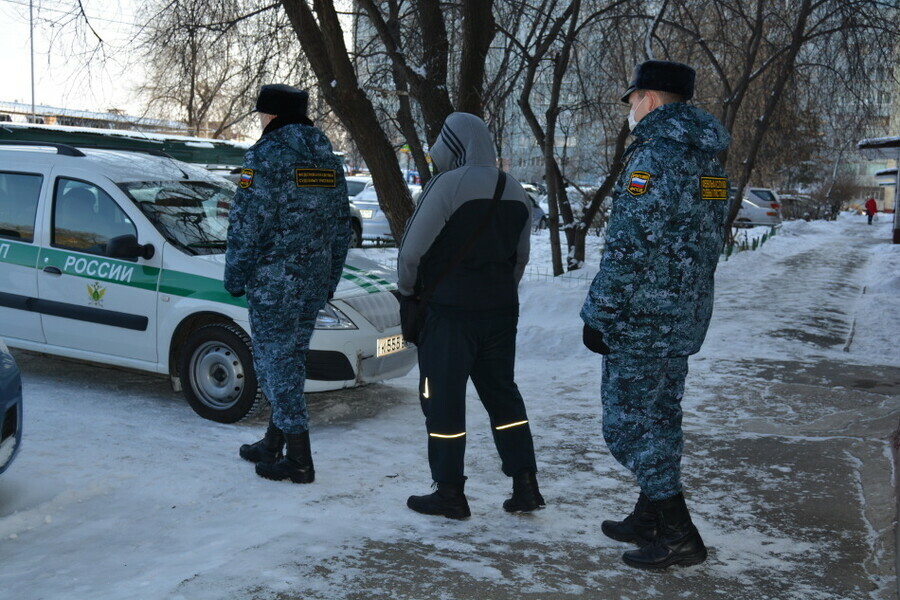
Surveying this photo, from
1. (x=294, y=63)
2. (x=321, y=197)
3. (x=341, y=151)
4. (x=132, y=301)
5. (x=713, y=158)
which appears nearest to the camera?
(x=713, y=158)

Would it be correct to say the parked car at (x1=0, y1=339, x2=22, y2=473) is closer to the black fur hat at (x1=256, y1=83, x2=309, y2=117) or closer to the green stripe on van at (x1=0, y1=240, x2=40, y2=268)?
the black fur hat at (x1=256, y1=83, x2=309, y2=117)

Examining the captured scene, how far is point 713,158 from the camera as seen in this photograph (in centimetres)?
384

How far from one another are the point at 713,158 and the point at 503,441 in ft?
5.27

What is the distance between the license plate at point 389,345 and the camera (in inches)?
247

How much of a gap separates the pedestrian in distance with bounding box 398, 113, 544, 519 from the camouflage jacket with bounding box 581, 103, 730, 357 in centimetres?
64

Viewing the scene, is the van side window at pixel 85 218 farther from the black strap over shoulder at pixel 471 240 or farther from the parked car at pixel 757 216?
the parked car at pixel 757 216

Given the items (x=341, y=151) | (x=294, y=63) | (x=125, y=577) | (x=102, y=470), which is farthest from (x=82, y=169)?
(x=341, y=151)

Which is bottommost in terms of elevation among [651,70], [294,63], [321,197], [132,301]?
[132,301]

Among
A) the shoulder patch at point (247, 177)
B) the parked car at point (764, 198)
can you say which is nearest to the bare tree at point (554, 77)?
the shoulder patch at point (247, 177)

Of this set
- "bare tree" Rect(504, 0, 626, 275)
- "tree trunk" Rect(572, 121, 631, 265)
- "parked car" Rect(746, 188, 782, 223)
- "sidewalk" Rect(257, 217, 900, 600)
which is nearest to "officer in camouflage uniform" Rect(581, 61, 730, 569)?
"sidewalk" Rect(257, 217, 900, 600)

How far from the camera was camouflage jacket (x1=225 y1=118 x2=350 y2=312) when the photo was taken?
467 centimetres

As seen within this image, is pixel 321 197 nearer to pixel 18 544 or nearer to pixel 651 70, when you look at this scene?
pixel 651 70

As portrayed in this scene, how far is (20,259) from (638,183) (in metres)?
4.90

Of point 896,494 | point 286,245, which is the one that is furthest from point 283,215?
point 896,494
